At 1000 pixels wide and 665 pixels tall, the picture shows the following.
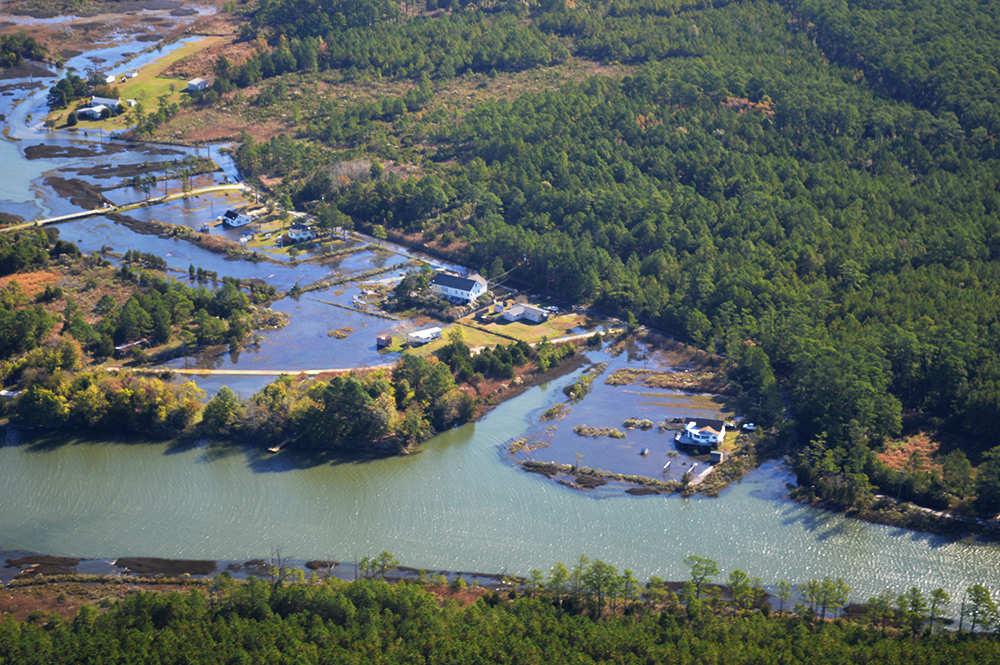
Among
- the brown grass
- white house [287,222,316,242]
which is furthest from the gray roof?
the brown grass

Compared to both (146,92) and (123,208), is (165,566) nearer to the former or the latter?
(123,208)

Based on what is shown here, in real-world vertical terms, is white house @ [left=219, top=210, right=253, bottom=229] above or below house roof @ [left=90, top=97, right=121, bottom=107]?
below

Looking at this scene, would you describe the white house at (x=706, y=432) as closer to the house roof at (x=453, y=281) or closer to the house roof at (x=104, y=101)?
the house roof at (x=453, y=281)

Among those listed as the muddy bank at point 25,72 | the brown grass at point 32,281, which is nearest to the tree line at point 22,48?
the muddy bank at point 25,72

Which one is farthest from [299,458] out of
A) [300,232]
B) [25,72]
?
[25,72]

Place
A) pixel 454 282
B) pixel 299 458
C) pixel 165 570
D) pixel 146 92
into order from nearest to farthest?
pixel 165 570, pixel 299 458, pixel 454 282, pixel 146 92

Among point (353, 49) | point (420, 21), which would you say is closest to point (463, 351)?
point (353, 49)

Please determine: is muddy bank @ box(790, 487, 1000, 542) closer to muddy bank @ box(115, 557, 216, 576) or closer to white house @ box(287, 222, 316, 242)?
muddy bank @ box(115, 557, 216, 576)
